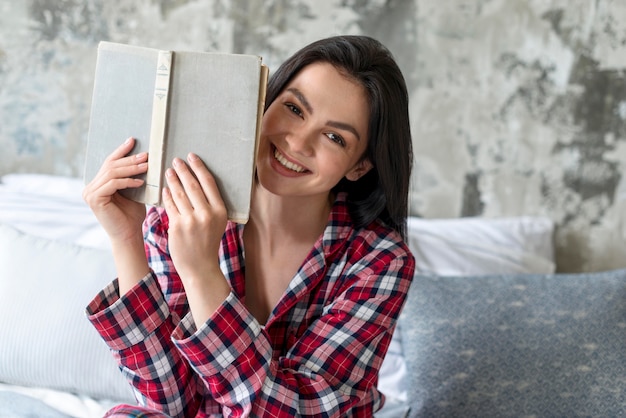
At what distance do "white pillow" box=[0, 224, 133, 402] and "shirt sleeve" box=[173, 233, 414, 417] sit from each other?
45cm

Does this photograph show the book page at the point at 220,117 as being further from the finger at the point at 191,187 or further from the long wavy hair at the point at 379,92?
the long wavy hair at the point at 379,92

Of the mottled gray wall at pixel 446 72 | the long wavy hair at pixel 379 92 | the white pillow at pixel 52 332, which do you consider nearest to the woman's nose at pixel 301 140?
the long wavy hair at pixel 379 92

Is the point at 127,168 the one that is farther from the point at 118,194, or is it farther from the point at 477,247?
the point at 477,247

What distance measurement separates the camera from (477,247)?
1908 millimetres

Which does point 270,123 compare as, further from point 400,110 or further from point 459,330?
point 459,330

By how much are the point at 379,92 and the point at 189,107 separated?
0.34 meters

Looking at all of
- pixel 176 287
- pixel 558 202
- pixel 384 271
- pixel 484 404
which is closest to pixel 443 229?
pixel 558 202

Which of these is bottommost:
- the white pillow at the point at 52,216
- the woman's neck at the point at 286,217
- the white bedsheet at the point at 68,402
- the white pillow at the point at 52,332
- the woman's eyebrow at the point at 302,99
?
the white bedsheet at the point at 68,402

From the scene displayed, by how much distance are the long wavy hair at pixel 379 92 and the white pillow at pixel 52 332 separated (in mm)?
623

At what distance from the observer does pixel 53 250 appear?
5.14ft

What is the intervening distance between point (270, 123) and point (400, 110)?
23cm

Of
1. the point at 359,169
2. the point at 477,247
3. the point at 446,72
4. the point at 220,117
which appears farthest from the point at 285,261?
the point at 446,72

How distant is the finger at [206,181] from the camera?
100cm

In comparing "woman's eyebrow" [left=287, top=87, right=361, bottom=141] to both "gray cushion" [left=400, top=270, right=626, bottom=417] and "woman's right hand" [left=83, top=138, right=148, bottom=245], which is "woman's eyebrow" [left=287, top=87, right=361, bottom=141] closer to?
"woman's right hand" [left=83, top=138, right=148, bottom=245]
